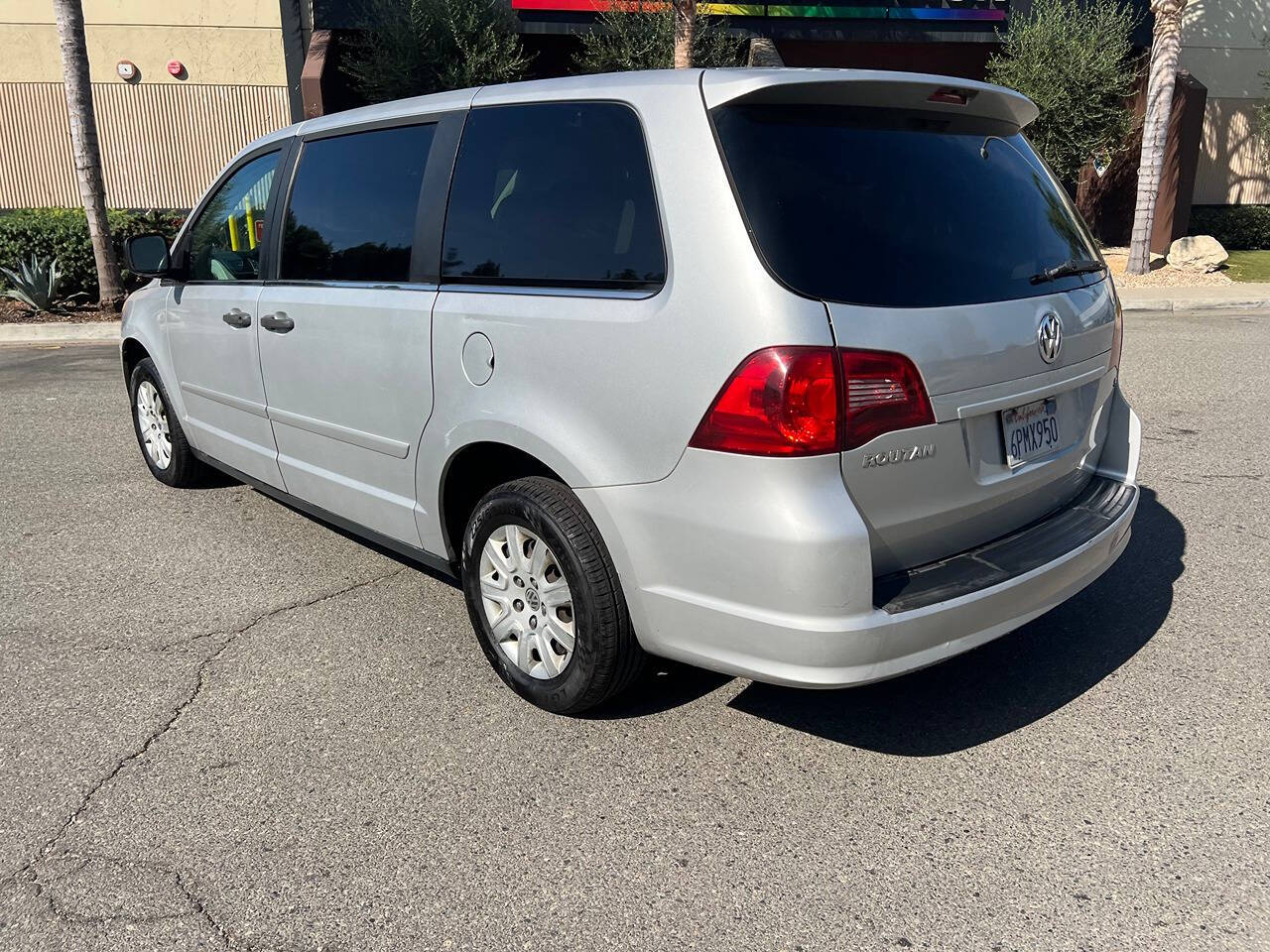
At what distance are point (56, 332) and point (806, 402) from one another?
11.7m

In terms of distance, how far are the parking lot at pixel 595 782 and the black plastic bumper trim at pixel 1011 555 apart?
1.85ft

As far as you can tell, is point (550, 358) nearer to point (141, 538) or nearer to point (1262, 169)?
point (141, 538)

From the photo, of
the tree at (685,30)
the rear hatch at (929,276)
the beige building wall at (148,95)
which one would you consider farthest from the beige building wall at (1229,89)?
the rear hatch at (929,276)

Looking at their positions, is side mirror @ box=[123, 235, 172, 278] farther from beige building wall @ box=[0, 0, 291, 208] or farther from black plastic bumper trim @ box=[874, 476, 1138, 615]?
beige building wall @ box=[0, 0, 291, 208]

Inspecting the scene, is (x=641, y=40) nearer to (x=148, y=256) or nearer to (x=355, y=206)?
(x=148, y=256)

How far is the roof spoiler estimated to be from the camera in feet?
8.89

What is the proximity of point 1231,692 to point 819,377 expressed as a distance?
1934 millimetres

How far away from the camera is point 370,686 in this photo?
3.47m

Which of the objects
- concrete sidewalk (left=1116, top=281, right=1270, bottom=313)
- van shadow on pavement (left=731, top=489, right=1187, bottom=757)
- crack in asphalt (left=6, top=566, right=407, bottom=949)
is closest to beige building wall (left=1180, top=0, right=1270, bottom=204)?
concrete sidewalk (left=1116, top=281, right=1270, bottom=313)

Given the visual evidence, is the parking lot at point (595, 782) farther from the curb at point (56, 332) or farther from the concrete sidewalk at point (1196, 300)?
the concrete sidewalk at point (1196, 300)

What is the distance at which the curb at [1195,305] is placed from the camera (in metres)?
14.0

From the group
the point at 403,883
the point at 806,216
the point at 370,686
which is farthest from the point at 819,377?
the point at 370,686

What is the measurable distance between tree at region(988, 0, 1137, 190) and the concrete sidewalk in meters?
4.27

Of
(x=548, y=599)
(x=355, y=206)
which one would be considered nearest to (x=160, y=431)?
(x=355, y=206)
